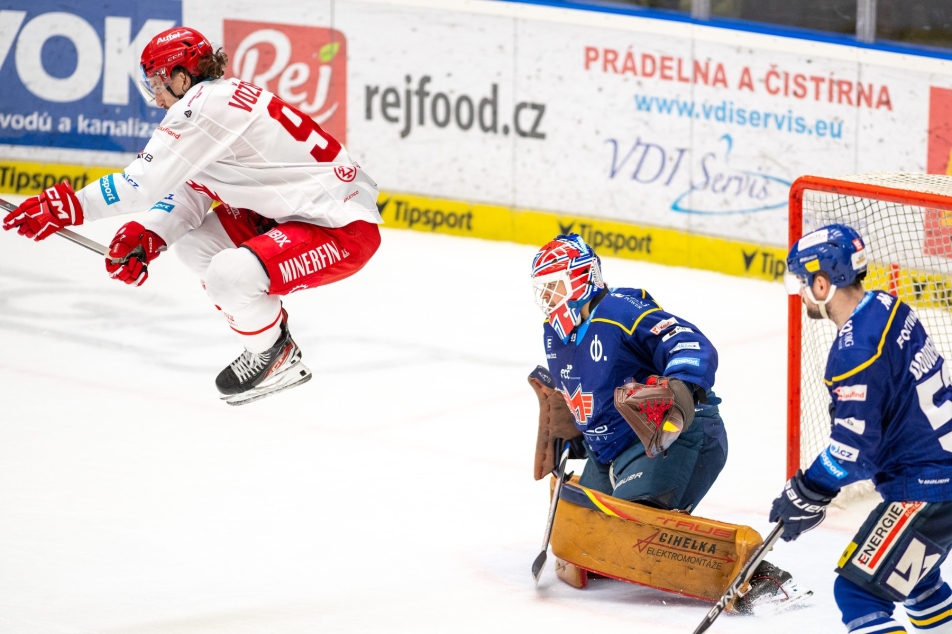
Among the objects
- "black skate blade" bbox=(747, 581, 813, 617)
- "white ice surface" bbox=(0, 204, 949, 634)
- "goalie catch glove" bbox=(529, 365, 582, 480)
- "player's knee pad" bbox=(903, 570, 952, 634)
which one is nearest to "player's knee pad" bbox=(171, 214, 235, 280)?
"white ice surface" bbox=(0, 204, 949, 634)

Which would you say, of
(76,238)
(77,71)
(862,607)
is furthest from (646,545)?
(77,71)

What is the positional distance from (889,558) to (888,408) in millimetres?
358

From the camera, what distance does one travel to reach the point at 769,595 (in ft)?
13.8

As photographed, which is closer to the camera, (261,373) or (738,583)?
(738,583)

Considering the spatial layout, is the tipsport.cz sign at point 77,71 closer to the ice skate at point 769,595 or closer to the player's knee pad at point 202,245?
the player's knee pad at point 202,245

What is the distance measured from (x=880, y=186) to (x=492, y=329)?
2.91 meters

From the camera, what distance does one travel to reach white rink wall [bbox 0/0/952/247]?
784cm

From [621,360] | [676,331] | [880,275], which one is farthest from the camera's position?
[880,275]

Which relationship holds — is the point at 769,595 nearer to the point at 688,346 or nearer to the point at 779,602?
the point at 779,602

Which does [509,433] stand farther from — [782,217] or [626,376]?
[782,217]

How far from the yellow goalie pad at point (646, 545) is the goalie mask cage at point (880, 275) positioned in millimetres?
1046

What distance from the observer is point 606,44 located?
8.55 m

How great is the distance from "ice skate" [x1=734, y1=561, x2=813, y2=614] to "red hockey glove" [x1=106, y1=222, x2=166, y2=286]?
2.15 m

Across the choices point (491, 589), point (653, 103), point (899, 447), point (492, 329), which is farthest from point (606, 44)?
point (899, 447)
